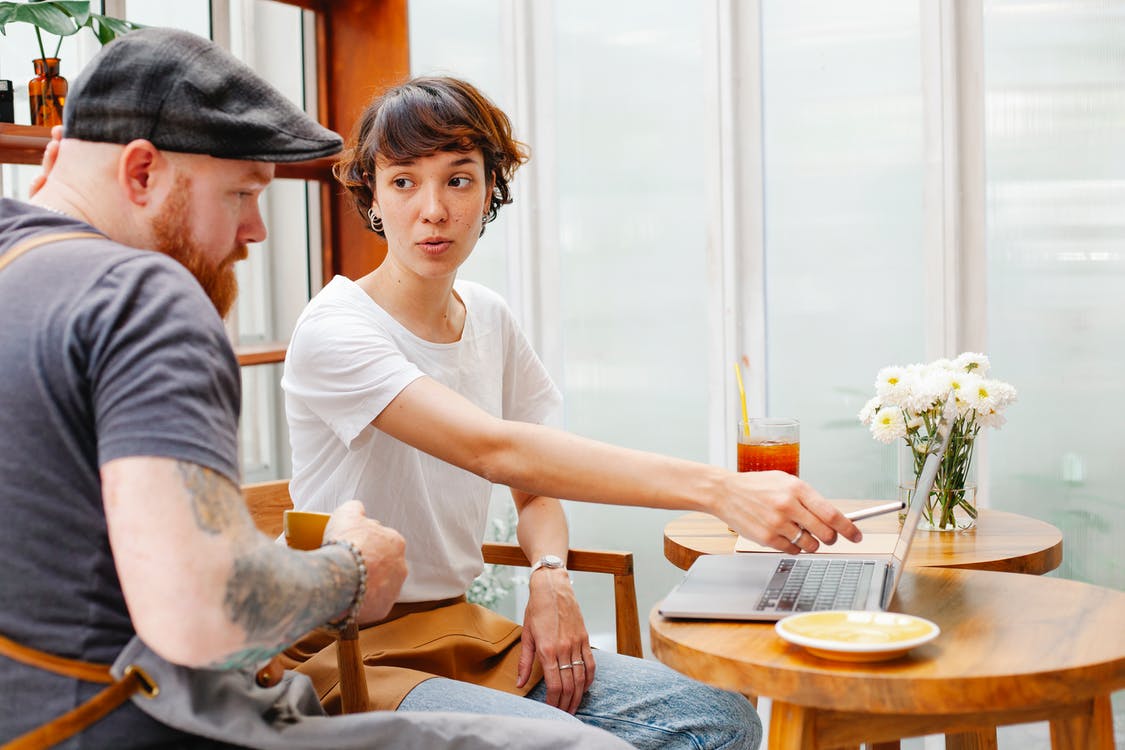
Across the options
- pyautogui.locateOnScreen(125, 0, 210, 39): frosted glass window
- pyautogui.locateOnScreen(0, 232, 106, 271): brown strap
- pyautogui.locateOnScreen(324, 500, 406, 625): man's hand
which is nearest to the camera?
pyautogui.locateOnScreen(0, 232, 106, 271): brown strap

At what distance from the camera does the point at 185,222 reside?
1.10m

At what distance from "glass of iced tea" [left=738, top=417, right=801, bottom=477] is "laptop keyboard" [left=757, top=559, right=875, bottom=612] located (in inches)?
12.9

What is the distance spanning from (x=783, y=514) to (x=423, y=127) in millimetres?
881

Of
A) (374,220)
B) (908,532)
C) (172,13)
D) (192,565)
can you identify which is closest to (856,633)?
(908,532)

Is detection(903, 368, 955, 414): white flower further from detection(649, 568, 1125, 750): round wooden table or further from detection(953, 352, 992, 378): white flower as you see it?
detection(649, 568, 1125, 750): round wooden table

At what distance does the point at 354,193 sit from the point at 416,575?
0.69 meters

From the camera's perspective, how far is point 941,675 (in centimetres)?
105

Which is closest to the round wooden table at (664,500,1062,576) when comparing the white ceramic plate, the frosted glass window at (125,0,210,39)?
the white ceramic plate

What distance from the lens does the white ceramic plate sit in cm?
107

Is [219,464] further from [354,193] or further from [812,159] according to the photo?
[812,159]

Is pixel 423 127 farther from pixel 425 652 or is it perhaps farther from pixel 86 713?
pixel 86 713

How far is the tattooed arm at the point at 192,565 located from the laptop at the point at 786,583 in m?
0.49

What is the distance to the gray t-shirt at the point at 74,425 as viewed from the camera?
942 mm

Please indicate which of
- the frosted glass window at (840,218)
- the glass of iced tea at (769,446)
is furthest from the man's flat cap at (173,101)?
the frosted glass window at (840,218)
